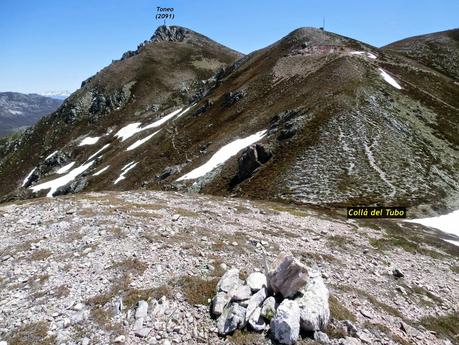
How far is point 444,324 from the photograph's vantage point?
18.8 meters

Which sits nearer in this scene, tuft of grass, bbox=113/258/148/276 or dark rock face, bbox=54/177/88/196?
tuft of grass, bbox=113/258/148/276

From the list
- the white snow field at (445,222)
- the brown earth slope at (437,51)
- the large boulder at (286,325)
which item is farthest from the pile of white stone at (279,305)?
the brown earth slope at (437,51)

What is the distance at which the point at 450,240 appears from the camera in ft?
111

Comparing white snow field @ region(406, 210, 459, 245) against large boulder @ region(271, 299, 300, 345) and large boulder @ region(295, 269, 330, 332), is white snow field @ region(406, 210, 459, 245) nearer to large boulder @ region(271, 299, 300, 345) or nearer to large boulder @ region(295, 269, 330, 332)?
large boulder @ region(295, 269, 330, 332)

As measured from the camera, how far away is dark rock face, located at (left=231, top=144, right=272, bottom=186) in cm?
5144

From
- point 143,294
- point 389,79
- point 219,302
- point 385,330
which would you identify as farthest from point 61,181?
point 385,330

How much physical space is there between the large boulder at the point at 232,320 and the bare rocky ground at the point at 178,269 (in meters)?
0.39

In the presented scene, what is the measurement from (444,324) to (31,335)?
783 inches

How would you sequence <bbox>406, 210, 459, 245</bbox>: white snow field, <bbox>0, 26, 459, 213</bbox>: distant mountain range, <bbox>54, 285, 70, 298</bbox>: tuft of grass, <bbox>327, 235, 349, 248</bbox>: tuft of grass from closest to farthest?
<bbox>54, 285, 70, 298</bbox>: tuft of grass
<bbox>327, 235, 349, 248</bbox>: tuft of grass
<bbox>406, 210, 459, 245</bbox>: white snow field
<bbox>0, 26, 459, 213</bbox>: distant mountain range

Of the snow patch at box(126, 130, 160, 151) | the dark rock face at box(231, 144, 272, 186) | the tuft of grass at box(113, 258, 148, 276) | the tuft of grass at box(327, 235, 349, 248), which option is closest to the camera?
the tuft of grass at box(113, 258, 148, 276)

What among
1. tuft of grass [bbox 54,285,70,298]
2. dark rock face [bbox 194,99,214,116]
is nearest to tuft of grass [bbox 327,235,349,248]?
tuft of grass [bbox 54,285,70,298]

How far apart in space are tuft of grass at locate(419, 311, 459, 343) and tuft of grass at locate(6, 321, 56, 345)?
17.8m

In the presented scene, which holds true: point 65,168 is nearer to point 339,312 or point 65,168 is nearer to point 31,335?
point 31,335

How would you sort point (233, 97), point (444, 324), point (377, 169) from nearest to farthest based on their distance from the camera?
point (444, 324)
point (377, 169)
point (233, 97)
